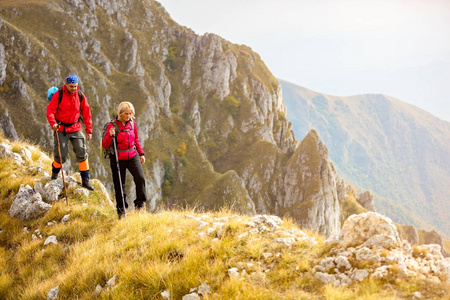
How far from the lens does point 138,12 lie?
141000 mm

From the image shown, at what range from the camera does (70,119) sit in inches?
338

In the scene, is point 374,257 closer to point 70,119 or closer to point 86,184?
point 86,184

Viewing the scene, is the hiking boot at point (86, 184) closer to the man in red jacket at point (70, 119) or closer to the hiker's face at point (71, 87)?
the man in red jacket at point (70, 119)

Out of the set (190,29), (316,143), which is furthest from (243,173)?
(190,29)

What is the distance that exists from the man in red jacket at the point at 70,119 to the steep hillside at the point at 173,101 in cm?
4918

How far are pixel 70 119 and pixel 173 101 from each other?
12653 cm

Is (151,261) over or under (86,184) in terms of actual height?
under

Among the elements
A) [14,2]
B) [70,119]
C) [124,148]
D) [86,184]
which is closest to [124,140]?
[124,148]

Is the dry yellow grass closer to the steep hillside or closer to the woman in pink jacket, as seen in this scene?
the steep hillside

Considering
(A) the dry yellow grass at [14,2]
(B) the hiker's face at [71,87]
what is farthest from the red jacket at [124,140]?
(A) the dry yellow grass at [14,2]

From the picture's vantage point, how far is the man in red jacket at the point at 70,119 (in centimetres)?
823

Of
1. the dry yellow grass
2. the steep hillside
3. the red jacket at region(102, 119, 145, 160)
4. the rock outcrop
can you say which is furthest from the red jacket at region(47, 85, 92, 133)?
the dry yellow grass

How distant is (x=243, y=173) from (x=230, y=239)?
11509 centimetres

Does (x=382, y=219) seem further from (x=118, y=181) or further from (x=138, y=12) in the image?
(x=138, y=12)
